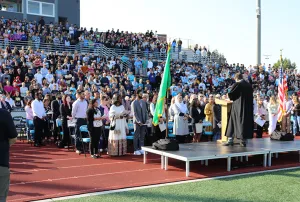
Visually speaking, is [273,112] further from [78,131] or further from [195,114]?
[78,131]

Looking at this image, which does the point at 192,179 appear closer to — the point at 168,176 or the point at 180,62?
the point at 168,176

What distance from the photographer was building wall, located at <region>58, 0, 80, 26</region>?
37181 millimetres

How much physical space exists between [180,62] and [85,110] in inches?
820

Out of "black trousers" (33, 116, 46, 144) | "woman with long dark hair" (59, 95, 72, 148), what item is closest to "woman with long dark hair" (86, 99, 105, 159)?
"woman with long dark hair" (59, 95, 72, 148)

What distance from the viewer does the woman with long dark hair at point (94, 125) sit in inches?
416

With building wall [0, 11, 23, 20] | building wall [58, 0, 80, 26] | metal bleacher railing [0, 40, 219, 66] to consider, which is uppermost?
building wall [58, 0, 80, 26]

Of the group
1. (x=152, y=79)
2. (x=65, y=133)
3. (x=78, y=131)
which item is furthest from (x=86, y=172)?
(x=152, y=79)

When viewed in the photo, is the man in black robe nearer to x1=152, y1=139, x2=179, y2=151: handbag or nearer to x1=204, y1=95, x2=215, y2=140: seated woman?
x1=152, y1=139, x2=179, y2=151: handbag

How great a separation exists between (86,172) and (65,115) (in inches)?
146

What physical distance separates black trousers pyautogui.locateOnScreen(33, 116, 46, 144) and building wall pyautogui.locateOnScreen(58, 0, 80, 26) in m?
26.3

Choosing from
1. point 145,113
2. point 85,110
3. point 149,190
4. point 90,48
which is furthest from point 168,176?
point 90,48

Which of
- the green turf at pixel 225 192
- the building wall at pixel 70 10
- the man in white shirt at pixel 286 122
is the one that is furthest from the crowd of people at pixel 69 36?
the green turf at pixel 225 192

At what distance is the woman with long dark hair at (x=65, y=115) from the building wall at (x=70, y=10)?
26949 millimetres

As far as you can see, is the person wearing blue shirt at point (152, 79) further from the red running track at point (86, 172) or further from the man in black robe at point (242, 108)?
the man in black robe at point (242, 108)
